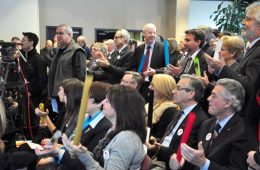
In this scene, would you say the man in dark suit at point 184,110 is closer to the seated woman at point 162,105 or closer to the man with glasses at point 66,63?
the seated woman at point 162,105

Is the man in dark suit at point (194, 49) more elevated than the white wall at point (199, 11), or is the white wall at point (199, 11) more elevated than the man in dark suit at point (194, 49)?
the white wall at point (199, 11)

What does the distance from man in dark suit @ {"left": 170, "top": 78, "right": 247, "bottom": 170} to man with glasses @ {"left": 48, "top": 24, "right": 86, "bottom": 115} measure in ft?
6.62

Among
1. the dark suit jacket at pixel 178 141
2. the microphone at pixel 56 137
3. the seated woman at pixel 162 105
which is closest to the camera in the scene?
the dark suit jacket at pixel 178 141

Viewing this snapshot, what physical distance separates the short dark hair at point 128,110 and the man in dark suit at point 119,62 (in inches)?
76.7

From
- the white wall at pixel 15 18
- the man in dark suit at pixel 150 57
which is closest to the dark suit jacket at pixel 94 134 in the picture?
the man in dark suit at pixel 150 57

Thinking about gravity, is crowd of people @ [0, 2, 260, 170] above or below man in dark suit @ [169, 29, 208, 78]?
below

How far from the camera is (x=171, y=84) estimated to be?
292 cm

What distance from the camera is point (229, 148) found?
190 centimetres

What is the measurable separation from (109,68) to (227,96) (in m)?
2.08

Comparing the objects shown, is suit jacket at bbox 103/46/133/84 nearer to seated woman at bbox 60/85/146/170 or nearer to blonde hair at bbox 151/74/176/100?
blonde hair at bbox 151/74/176/100

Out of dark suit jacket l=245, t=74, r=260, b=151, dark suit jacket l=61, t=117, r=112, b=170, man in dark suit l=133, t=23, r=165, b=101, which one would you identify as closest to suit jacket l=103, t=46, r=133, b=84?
man in dark suit l=133, t=23, r=165, b=101

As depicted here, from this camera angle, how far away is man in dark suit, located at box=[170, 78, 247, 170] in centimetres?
180

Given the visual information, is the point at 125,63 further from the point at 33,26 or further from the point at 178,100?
the point at 33,26

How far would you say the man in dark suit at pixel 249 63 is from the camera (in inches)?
82.7
